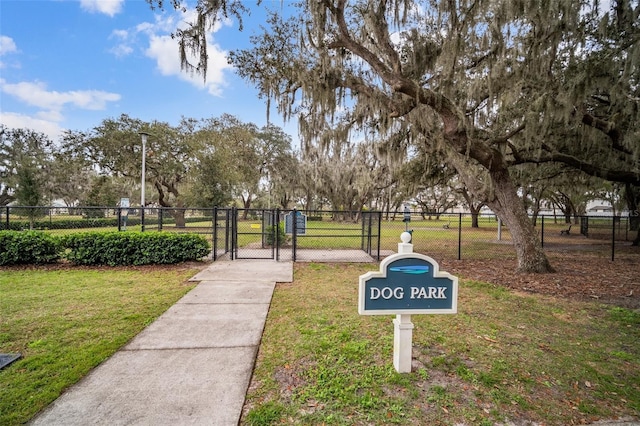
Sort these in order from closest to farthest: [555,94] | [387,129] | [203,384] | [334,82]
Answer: [203,384] → [555,94] → [334,82] → [387,129]

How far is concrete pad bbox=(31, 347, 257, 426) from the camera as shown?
82.0 inches

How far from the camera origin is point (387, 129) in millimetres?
8172

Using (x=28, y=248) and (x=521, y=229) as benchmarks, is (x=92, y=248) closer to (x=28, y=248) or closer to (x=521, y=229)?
(x=28, y=248)

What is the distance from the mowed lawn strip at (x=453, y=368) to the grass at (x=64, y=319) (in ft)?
5.24

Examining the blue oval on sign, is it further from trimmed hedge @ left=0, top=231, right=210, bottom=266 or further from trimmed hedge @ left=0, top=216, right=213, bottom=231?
trimmed hedge @ left=0, top=216, right=213, bottom=231

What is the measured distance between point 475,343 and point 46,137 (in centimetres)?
4293

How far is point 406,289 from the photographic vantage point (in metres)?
2.60

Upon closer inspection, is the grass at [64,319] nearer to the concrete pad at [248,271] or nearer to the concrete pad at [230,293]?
the concrete pad at [230,293]

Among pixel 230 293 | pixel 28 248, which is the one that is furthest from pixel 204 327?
pixel 28 248

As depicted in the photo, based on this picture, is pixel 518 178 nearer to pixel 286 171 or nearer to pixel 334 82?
pixel 334 82

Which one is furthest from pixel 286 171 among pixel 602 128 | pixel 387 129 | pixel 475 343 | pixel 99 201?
pixel 475 343

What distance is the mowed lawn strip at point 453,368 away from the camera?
2.21 metres

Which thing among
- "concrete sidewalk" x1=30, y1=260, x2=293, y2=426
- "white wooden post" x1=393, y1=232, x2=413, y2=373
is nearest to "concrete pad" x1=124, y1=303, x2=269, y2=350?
"concrete sidewalk" x1=30, y1=260, x2=293, y2=426

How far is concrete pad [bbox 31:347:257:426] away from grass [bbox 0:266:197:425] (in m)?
0.19
